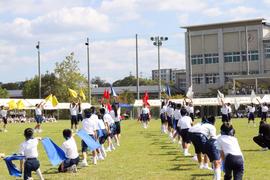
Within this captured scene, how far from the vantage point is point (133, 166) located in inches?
656

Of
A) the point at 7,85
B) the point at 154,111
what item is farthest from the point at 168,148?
the point at 7,85

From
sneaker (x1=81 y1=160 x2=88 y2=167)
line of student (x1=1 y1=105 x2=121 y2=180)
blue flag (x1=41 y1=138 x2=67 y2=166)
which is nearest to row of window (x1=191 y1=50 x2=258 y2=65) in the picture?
line of student (x1=1 y1=105 x2=121 y2=180)

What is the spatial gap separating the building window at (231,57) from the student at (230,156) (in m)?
91.6

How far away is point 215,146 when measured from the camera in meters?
14.0

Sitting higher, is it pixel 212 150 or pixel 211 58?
pixel 211 58

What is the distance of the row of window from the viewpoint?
99625mm

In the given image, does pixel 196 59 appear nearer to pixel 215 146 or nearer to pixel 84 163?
pixel 84 163

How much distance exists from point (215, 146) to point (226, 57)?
90629mm

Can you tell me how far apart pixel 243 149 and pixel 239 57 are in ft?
268

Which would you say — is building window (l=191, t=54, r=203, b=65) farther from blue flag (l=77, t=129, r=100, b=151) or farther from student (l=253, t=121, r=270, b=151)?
blue flag (l=77, t=129, r=100, b=151)

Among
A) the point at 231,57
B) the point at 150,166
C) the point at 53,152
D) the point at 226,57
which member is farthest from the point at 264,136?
the point at 226,57

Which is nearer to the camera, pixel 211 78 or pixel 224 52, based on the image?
pixel 224 52

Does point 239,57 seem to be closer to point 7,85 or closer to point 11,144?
point 11,144

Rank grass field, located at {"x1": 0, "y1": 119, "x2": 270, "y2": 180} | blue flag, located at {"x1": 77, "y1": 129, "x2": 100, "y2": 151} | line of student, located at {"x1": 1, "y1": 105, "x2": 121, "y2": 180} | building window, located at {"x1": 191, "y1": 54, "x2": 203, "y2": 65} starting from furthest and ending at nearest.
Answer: building window, located at {"x1": 191, "y1": 54, "x2": 203, "y2": 65} → blue flag, located at {"x1": 77, "y1": 129, "x2": 100, "y2": 151} → grass field, located at {"x1": 0, "y1": 119, "x2": 270, "y2": 180} → line of student, located at {"x1": 1, "y1": 105, "x2": 121, "y2": 180}
